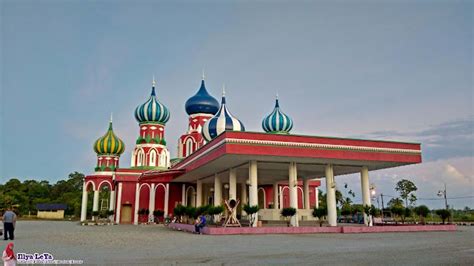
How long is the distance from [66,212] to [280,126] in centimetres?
4104

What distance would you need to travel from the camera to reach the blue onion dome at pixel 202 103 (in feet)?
133

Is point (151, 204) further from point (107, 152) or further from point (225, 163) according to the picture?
point (225, 163)

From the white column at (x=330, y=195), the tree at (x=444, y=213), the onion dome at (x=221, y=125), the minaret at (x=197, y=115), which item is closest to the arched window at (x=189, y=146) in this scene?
the minaret at (x=197, y=115)

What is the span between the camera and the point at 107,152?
40156 millimetres


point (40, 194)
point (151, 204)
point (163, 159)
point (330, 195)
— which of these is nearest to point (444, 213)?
point (330, 195)

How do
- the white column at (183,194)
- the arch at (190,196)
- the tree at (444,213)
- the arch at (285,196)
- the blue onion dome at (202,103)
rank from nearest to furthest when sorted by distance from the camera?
1. the tree at (444,213)
2. the white column at (183,194)
3. the arch at (190,196)
4. the arch at (285,196)
5. the blue onion dome at (202,103)

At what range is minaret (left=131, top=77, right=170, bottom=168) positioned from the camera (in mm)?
39438

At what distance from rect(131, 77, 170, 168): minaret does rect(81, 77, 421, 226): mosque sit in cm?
10

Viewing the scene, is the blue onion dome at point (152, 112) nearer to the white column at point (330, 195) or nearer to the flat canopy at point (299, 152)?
the flat canopy at point (299, 152)

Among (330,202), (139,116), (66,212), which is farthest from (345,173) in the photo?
(66,212)

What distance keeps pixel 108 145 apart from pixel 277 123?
1740 centimetres

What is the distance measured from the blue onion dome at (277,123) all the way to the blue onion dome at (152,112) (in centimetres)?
1053

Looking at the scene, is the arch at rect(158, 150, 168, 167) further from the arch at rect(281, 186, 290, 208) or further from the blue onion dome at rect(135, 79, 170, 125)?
the arch at rect(281, 186, 290, 208)

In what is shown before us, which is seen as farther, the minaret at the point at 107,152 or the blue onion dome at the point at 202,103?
the blue onion dome at the point at 202,103
